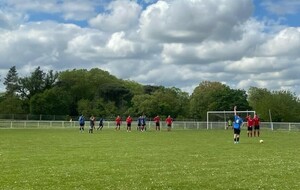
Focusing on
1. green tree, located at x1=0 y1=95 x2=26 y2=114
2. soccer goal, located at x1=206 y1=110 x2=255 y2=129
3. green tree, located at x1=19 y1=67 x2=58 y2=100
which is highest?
green tree, located at x1=19 y1=67 x2=58 y2=100

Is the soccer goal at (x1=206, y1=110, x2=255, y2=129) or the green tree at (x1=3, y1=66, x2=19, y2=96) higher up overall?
the green tree at (x1=3, y1=66, x2=19, y2=96)

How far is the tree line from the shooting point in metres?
85.8

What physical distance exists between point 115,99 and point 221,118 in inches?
2326

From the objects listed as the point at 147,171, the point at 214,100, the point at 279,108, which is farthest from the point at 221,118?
the point at 147,171

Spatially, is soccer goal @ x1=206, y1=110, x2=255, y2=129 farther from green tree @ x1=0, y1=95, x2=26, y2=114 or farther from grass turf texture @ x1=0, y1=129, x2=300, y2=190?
grass turf texture @ x1=0, y1=129, x2=300, y2=190

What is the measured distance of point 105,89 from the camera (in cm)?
12188

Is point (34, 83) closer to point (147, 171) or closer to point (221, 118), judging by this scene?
point (221, 118)

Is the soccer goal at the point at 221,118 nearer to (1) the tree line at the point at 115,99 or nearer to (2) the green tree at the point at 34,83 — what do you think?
(1) the tree line at the point at 115,99

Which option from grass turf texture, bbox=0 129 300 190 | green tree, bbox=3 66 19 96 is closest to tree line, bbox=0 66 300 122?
green tree, bbox=3 66 19 96

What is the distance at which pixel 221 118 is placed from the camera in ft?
221

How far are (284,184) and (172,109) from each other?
311 ft

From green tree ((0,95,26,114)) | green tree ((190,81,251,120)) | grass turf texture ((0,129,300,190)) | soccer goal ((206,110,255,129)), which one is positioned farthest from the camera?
green tree ((190,81,251,120))

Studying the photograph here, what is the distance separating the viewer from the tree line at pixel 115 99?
85.8 m

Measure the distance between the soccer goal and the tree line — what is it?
13.8 m
